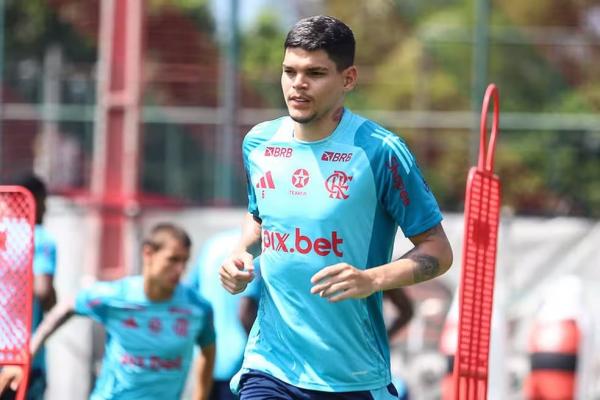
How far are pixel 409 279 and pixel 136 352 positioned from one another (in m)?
3.42

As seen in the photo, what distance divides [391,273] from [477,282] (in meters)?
1.02

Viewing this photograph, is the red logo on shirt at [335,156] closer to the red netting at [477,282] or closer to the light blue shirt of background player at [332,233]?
the light blue shirt of background player at [332,233]

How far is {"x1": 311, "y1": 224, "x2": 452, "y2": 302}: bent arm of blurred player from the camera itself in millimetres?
5371

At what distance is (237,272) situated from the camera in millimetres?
5754

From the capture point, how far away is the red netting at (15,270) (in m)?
7.21

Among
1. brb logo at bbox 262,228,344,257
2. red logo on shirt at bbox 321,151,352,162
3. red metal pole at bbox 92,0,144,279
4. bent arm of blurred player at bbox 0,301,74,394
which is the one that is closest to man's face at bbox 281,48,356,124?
red logo on shirt at bbox 321,151,352,162

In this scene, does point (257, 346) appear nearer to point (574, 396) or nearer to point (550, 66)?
point (574, 396)

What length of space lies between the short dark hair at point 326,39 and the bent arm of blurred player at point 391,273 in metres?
0.71

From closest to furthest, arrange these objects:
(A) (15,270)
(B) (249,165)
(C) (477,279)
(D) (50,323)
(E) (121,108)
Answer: (B) (249,165)
(C) (477,279)
(A) (15,270)
(D) (50,323)
(E) (121,108)

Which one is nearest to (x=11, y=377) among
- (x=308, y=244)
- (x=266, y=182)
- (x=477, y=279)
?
(x=266, y=182)

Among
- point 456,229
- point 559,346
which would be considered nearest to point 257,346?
point 559,346

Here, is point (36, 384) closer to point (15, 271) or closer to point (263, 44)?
point (15, 271)

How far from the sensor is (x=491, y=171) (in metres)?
6.72

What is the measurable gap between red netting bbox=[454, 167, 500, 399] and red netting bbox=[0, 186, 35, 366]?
2004mm
